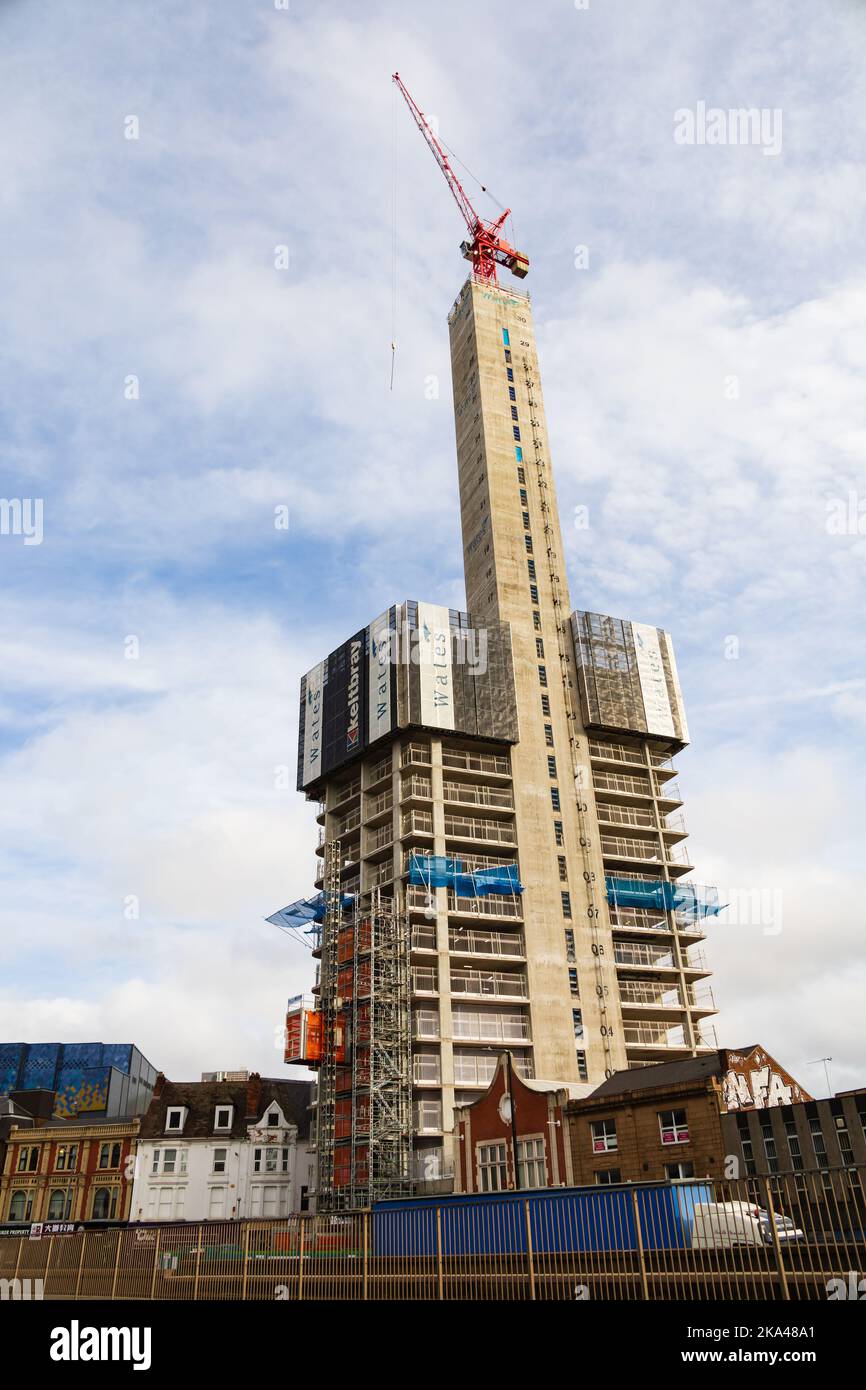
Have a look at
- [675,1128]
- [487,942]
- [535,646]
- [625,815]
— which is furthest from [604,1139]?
[535,646]

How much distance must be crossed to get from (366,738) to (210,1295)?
61.2m

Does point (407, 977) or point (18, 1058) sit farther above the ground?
point (18, 1058)

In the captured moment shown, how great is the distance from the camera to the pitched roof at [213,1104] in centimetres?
7038

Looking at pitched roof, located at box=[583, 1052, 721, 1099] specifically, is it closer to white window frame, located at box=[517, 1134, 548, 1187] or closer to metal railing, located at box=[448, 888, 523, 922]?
white window frame, located at box=[517, 1134, 548, 1187]

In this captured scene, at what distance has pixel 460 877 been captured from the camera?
76625 millimetres

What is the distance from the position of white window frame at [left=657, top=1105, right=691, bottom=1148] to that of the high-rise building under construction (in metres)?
22.1

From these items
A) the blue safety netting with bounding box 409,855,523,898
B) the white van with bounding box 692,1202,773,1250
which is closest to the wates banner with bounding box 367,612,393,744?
the blue safety netting with bounding box 409,855,523,898

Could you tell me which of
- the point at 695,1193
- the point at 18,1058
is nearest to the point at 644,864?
the point at 695,1193

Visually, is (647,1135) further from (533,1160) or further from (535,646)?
(535,646)

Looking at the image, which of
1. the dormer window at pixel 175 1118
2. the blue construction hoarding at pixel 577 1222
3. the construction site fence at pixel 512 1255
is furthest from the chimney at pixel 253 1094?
the blue construction hoarding at pixel 577 1222

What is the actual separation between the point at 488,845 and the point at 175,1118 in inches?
1235

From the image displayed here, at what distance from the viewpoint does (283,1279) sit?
24.8 meters
